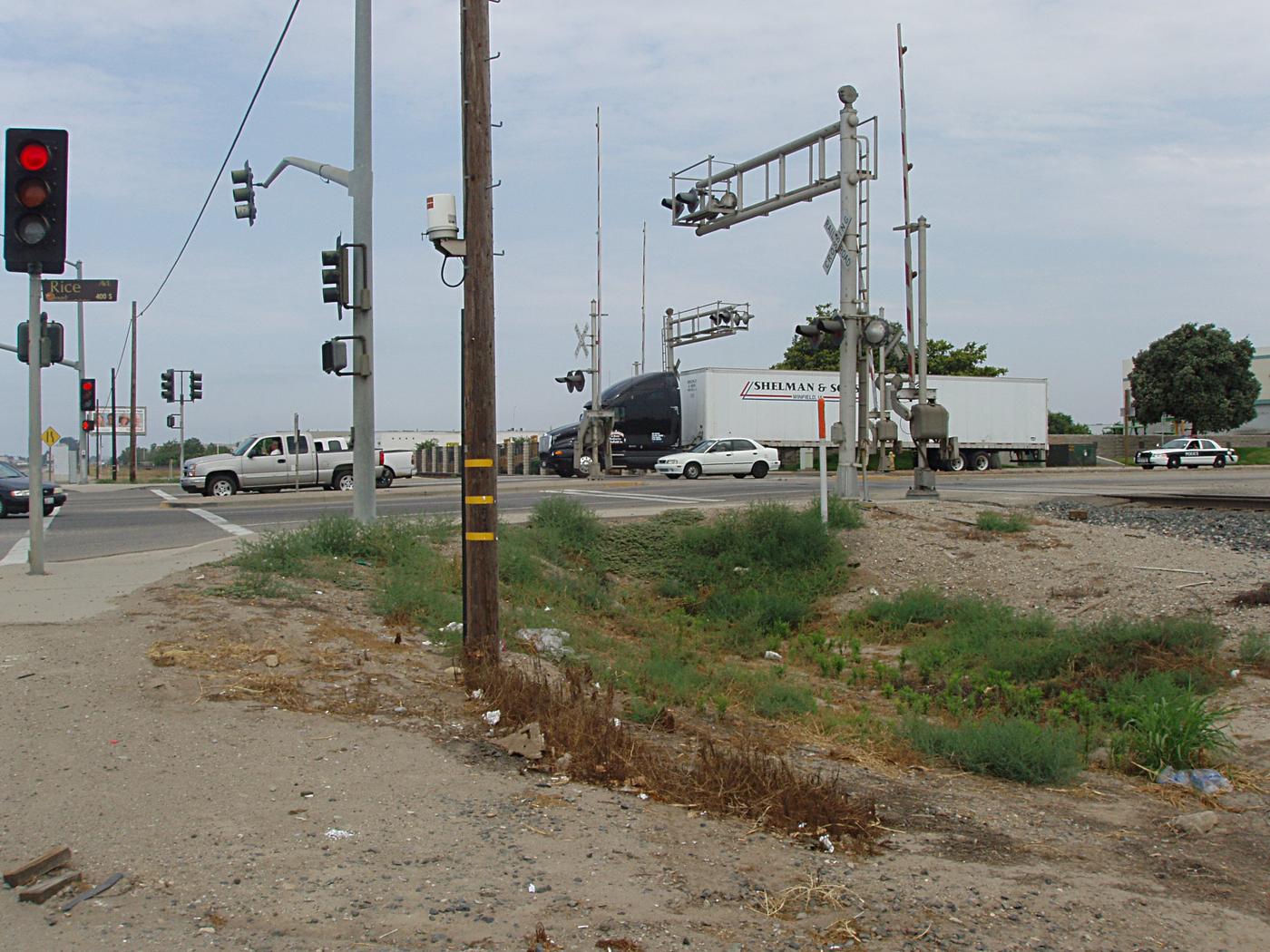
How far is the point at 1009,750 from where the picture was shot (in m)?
6.89

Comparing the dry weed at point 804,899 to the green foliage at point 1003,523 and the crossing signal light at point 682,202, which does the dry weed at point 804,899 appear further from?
the crossing signal light at point 682,202

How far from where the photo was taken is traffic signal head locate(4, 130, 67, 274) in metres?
9.83

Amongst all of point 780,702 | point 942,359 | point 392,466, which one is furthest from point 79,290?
point 942,359

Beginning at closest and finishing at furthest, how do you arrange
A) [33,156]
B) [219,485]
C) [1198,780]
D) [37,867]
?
1. [37,867]
2. [1198,780]
3. [33,156]
4. [219,485]

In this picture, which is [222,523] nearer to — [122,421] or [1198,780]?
[1198,780]

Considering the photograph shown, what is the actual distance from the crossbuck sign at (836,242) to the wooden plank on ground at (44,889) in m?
14.8

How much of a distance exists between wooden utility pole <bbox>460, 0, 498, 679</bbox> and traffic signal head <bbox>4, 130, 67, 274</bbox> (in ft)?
14.7

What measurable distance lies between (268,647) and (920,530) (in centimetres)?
1063

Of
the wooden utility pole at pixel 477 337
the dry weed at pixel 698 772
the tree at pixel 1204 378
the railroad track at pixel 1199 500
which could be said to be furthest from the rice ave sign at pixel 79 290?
the tree at pixel 1204 378

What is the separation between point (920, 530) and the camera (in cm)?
1592

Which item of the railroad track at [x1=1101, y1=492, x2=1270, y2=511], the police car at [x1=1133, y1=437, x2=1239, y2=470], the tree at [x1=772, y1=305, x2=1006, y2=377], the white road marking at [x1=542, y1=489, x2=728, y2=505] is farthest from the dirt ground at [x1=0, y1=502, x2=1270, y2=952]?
the tree at [x1=772, y1=305, x2=1006, y2=377]

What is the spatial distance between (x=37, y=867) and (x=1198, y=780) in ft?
20.8

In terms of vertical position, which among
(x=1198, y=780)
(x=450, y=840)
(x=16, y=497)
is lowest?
(x=1198, y=780)

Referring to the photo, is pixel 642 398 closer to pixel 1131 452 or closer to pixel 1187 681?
pixel 1187 681
